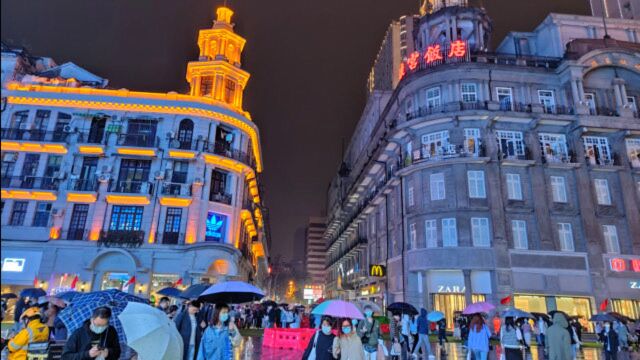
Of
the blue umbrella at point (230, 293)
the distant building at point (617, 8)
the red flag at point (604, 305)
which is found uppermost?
the distant building at point (617, 8)

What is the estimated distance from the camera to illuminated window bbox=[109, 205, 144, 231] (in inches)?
1253

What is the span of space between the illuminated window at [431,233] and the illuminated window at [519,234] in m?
5.56

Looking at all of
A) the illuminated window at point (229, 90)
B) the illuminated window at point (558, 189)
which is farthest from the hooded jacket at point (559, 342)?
the illuminated window at point (229, 90)

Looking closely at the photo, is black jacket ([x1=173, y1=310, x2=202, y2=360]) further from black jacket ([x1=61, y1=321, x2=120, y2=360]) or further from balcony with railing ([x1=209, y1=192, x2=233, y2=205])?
balcony with railing ([x1=209, y1=192, x2=233, y2=205])

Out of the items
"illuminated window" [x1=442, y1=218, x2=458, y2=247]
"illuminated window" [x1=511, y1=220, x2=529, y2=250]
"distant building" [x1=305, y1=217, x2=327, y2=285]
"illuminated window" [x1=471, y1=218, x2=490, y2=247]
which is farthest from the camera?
"distant building" [x1=305, y1=217, x2=327, y2=285]

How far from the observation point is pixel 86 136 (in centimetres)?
3338

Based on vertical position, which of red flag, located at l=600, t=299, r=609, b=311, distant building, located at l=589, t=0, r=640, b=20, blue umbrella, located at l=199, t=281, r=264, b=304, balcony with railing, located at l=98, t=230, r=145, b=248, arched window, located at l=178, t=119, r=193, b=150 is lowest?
blue umbrella, located at l=199, t=281, r=264, b=304

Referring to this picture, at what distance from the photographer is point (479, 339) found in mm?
10969

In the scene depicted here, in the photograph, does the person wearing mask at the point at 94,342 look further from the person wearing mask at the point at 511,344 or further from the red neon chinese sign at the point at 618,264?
the red neon chinese sign at the point at 618,264

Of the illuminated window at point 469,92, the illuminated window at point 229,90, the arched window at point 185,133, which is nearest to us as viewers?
the illuminated window at point 469,92

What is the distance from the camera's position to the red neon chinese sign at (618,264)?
29.2 metres

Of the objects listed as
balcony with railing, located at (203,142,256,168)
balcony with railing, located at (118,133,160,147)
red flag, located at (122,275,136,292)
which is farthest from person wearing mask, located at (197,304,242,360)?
balcony with railing, located at (118,133,160,147)

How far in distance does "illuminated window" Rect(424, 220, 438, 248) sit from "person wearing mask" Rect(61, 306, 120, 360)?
2681cm

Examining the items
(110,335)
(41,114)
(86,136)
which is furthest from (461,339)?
(41,114)
